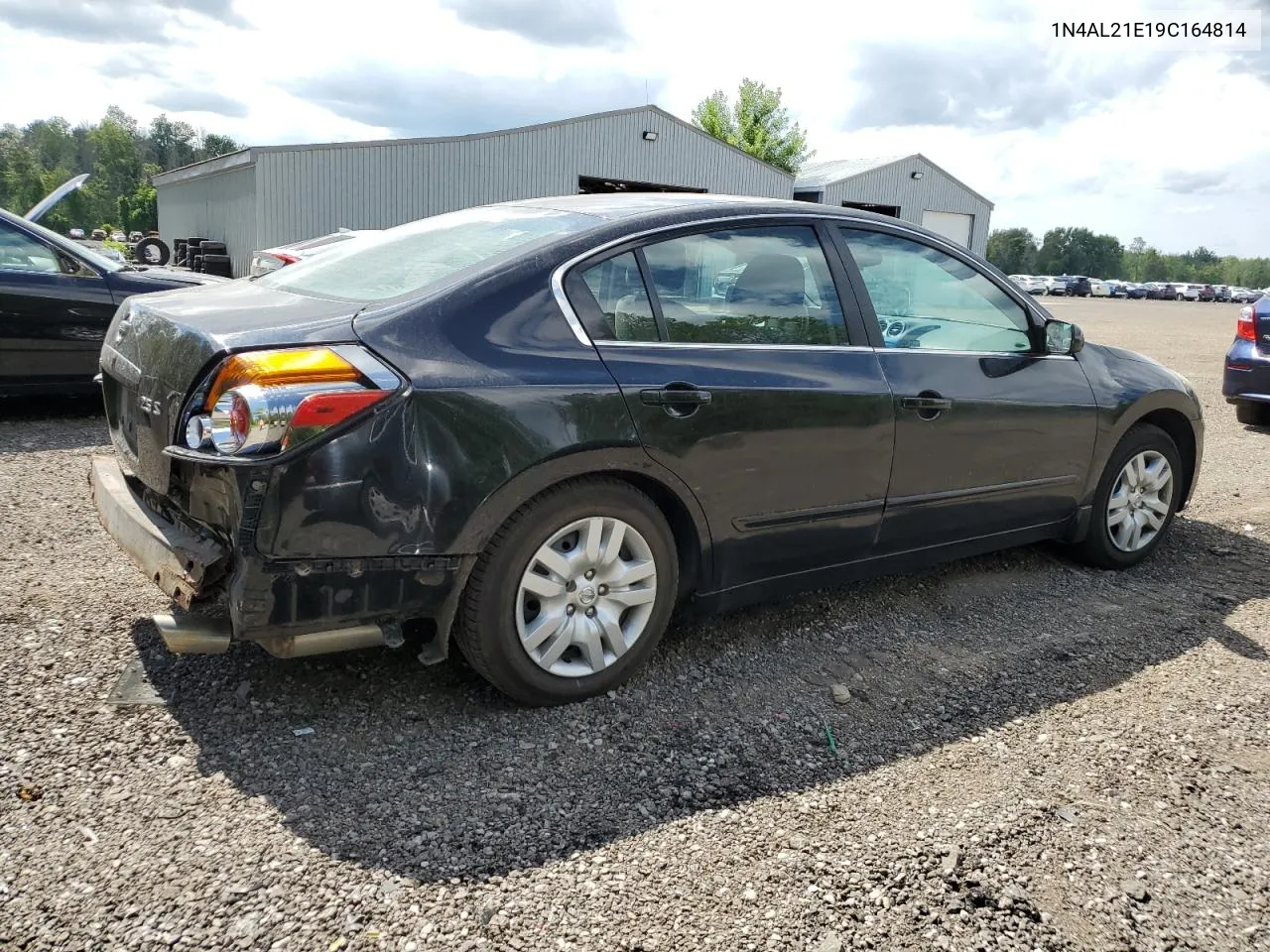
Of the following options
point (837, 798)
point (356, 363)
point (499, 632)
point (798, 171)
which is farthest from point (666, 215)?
point (798, 171)

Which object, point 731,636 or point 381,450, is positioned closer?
point 381,450

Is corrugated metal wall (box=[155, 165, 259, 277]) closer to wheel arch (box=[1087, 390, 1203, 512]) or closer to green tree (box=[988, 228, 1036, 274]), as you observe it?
wheel arch (box=[1087, 390, 1203, 512])

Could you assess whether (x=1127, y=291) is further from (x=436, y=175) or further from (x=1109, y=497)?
(x=1109, y=497)

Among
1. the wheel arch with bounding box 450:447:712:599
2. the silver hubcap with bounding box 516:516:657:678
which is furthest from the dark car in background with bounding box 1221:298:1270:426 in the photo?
the silver hubcap with bounding box 516:516:657:678

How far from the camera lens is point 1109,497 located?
464 cm

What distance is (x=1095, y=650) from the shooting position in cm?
386

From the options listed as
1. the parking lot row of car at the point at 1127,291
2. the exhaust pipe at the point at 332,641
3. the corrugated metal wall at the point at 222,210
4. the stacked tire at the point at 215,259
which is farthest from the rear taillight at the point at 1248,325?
the parking lot row of car at the point at 1127,291

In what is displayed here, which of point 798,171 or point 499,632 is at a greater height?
point 798,171

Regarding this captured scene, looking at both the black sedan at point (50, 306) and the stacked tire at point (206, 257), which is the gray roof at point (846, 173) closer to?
the stacked tire at point (206, 257)

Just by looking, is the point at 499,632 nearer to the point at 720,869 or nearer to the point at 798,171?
the point at 720,869

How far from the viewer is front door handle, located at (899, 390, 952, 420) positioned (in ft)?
12.1

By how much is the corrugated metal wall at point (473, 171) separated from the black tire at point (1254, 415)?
55.9 feet

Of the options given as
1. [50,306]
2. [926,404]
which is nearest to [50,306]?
[50,306]

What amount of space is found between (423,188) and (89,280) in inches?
734
